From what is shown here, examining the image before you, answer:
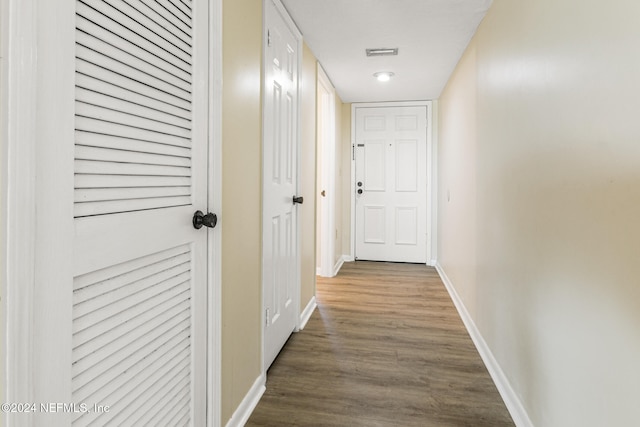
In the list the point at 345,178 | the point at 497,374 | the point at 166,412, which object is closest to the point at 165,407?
the point at 166,412

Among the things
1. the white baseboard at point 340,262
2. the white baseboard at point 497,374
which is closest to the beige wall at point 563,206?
the white baseboard at point 497,374

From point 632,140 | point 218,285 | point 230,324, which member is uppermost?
point 632,140

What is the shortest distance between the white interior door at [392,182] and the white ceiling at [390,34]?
996 mm

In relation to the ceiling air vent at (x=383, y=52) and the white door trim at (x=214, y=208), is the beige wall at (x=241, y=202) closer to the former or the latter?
the white door trim at (x=214, y=208)

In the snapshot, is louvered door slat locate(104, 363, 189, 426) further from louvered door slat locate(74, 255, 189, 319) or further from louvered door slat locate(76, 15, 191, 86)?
louvered door slat locate(76, 15, 191, 86)

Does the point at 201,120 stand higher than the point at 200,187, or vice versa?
the point at 201,120

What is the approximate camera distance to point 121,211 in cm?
87

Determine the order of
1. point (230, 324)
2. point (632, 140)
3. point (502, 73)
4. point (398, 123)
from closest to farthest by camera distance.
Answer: point (632, 140)
point (230, 324)
point (502, 73)
point (398, 123)

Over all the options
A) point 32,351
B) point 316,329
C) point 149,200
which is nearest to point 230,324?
point 149,200

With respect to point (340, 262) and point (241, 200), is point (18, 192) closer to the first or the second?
point (241, 200)

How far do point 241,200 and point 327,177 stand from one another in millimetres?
2609

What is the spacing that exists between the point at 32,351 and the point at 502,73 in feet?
7.11

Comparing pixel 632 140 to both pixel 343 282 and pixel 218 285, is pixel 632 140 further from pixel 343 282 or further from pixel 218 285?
pixel 343 282

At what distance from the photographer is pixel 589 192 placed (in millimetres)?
1095
